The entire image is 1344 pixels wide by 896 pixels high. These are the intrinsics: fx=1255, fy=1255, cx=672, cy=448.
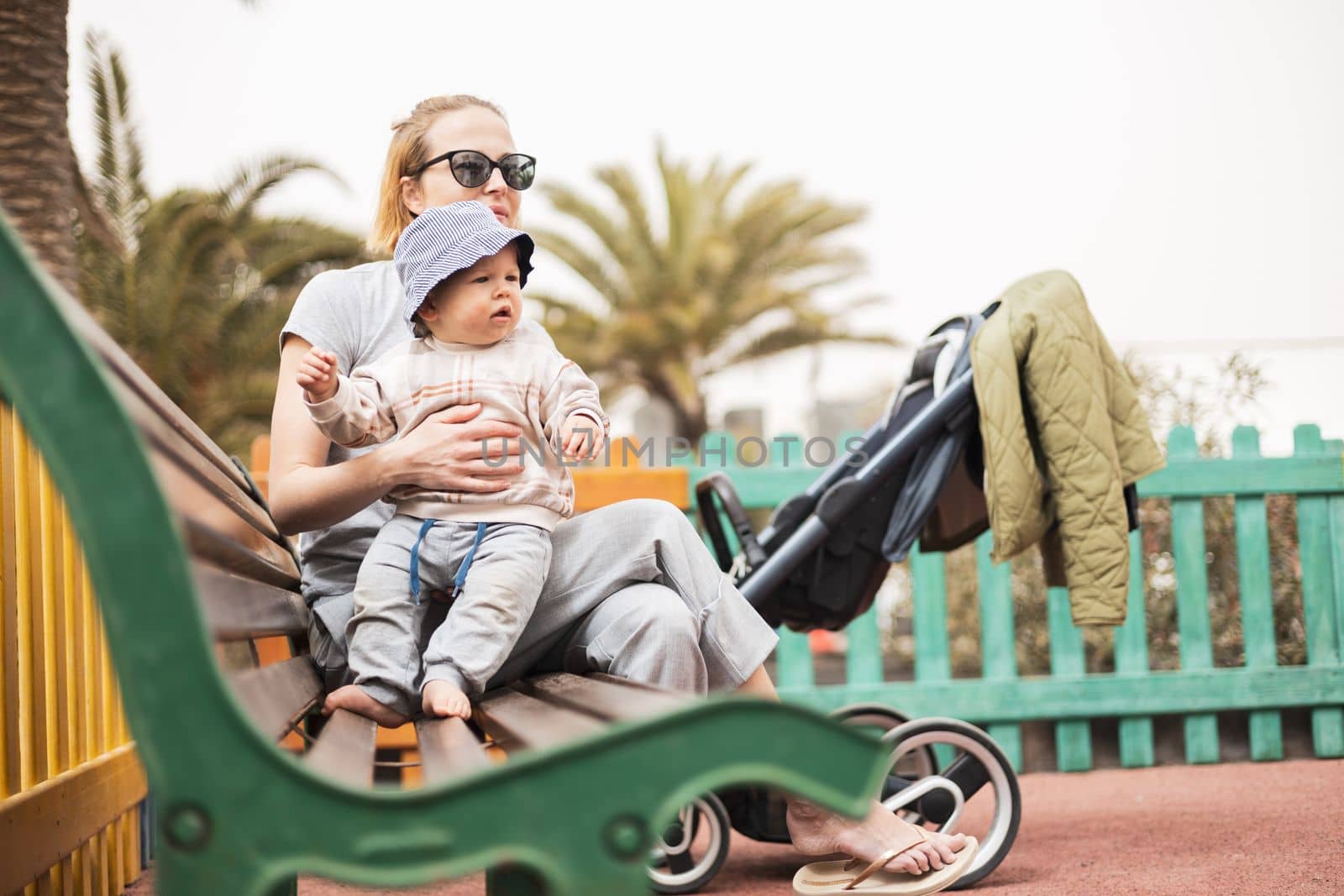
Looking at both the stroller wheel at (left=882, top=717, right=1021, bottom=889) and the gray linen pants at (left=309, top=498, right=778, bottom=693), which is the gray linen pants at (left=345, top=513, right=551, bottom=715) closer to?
the gray linen pants at (left=309, top=498, right=778, bottom=693)

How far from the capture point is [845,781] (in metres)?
1.12

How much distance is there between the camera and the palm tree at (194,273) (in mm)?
→ 13859

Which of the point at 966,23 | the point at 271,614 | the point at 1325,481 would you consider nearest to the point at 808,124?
the point at 966,23

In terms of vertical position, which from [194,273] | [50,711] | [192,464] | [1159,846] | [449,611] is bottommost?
[1159,846]

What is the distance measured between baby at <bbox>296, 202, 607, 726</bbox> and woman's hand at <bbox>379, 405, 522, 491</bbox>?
0.10 feet

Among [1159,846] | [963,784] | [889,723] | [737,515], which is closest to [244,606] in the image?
[737,515]

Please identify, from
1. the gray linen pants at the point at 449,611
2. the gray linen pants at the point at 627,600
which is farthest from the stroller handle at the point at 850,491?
the gray linen pants at the point at 449,611

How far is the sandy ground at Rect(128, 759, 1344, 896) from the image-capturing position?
3.01 meters

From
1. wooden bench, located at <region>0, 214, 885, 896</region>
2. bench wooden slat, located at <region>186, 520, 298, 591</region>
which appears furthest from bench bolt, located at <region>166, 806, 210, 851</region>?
bench wooden slat, located at <region>186, 520, 298, 591</region>

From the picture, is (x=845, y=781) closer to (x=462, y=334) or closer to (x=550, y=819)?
(x=550, y=819)

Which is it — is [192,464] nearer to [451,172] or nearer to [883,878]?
[451,172]

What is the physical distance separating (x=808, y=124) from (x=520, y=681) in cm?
2195

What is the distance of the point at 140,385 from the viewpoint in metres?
1.58

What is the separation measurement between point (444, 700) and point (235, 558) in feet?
1.54
